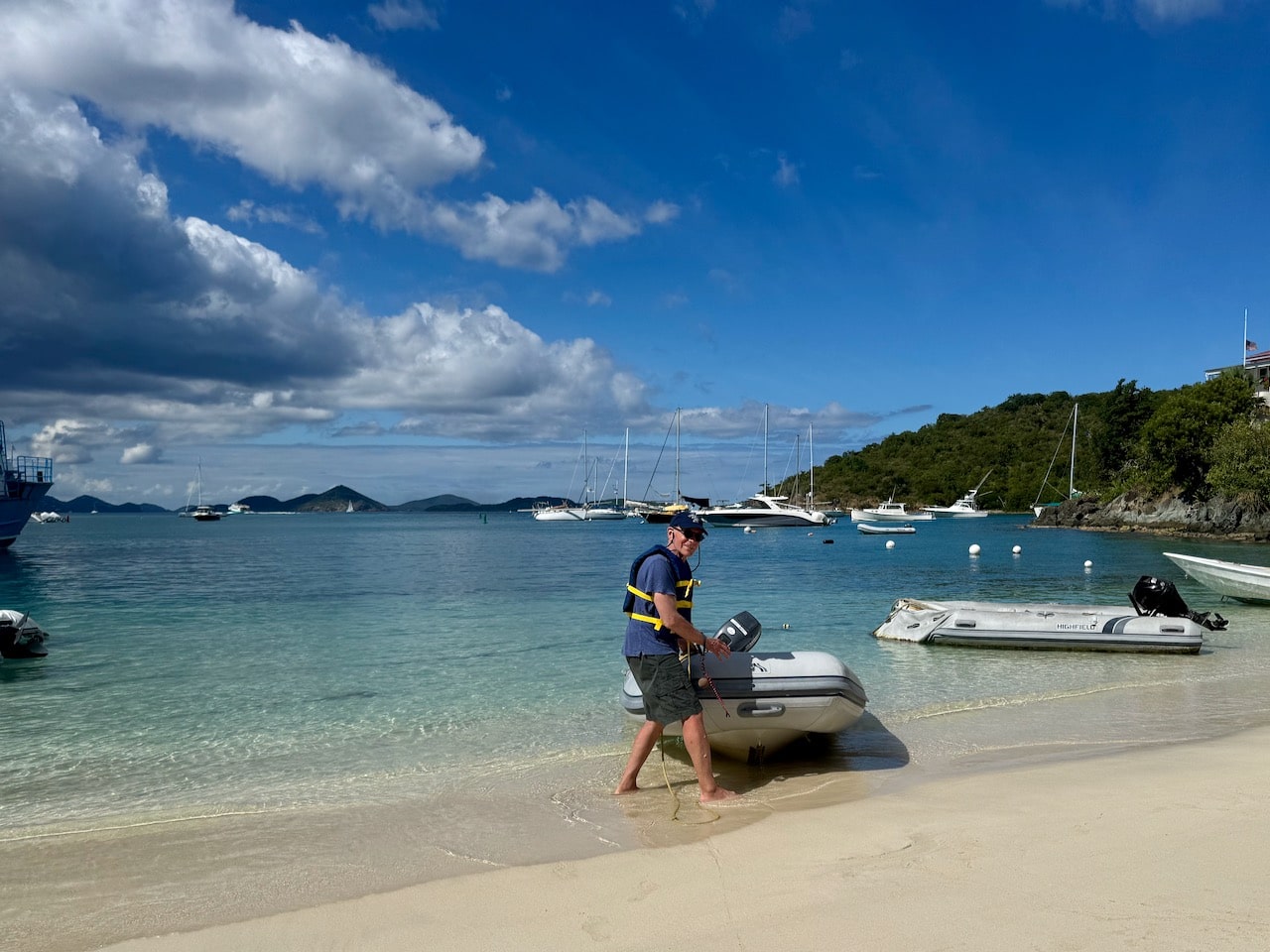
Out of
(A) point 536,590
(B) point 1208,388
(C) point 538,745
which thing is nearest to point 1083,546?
(B) point 1208,388

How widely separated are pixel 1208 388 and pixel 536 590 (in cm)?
6220

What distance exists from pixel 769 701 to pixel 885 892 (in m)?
2.57

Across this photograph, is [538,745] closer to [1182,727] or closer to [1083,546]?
[1182,727]

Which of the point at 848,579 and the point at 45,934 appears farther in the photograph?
the point at 848,579

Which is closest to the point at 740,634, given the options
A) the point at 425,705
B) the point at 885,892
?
the point at 425,705

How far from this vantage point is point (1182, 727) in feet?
28.1

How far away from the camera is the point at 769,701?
6.79 m

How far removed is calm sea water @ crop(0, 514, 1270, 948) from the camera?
6621mm

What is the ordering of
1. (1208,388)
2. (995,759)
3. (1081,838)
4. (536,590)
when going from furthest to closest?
(1208,388) → (536,590) → (995,759) → (1081,838)

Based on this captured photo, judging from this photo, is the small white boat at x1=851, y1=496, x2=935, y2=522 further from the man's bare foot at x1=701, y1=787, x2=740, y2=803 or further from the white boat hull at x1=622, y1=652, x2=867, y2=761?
the man's bare foot at x1=701, y1=787, x2=740, y2=803

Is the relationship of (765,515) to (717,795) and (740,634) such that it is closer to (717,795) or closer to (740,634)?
(740,634)

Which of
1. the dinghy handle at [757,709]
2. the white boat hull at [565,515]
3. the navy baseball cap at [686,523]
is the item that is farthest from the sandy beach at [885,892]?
the white boat hull at [565,515]

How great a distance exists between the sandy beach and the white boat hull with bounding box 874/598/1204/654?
27.1 feet

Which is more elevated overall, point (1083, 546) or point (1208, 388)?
point (1208, 388)
